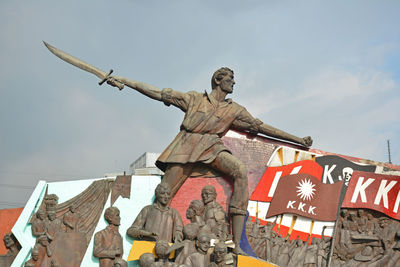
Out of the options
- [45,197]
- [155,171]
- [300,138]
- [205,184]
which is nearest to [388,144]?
[155,171]

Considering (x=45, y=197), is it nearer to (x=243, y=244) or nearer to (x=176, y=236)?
(x=176, y=236)

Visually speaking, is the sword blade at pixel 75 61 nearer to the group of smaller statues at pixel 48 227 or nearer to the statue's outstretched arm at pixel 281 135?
the group of smaller statues at pixel 48 227

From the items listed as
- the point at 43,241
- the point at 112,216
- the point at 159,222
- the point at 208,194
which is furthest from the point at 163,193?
the point at 43,241

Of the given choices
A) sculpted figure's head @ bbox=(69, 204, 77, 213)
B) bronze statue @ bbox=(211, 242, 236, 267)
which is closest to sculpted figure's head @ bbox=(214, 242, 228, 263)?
bronze statue @ bbox=(211, 242, 236, 267)

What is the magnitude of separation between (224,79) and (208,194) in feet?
8.06

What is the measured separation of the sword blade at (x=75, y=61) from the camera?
11.4 metres

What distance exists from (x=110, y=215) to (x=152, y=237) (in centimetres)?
94

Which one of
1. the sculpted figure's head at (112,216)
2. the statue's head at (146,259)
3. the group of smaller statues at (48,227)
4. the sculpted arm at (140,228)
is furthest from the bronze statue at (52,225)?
the statue's head at (146,259)

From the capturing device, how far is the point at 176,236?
33.8ft

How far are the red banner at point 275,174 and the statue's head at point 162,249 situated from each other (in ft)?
7.93

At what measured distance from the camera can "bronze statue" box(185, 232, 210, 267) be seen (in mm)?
9664

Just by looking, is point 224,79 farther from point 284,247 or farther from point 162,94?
point 284,247

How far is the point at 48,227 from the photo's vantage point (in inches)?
420

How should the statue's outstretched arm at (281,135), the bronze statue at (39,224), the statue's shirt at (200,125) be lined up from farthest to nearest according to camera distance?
the statue's outstretched arm at (281,135), the statue's shirt at (200,125), the bronze statue at (39,224)
